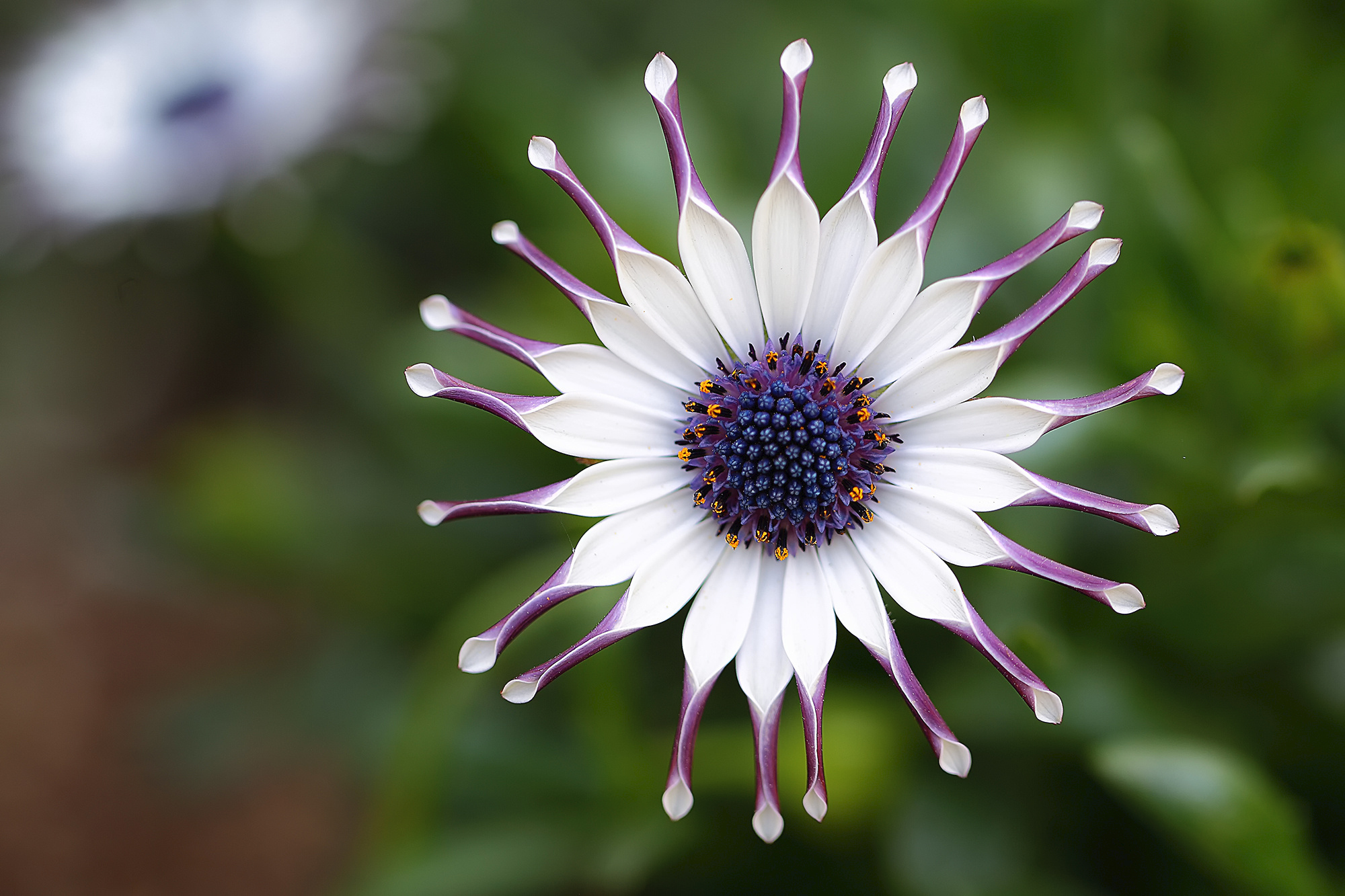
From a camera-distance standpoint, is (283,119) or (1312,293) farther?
(283,119)

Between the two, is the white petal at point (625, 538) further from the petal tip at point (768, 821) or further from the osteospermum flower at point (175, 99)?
the osteospermum flower at point (175, 99)

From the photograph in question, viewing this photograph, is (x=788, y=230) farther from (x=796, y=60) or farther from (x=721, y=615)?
(x=721, y=615)

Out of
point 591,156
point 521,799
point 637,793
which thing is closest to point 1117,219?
point 591,156

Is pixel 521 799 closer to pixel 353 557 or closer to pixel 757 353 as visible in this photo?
pixel 353 557

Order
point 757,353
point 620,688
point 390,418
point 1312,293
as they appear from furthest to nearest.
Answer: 1. point 390,418
2. point 620,688
3. point 1312,293
4. point 757,353

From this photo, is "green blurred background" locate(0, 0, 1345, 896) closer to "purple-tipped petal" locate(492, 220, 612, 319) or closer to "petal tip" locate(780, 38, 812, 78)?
"purple-tipped petal" locate(492, 220, 612, 319)

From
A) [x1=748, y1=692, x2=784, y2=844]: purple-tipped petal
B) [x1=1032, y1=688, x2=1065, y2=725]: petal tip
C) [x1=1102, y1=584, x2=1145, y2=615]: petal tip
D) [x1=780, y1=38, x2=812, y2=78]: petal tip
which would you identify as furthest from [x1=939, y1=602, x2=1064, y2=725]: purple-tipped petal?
[x1=780, y1=38, x2=812, y2=78]: petal tip
